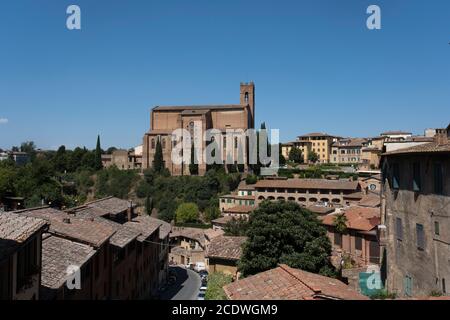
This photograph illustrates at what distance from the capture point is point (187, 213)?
6588 centimetres

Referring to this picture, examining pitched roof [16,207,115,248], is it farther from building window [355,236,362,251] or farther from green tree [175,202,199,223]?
green tree [175,202,199,223]

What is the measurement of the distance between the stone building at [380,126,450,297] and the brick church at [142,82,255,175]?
228 feet

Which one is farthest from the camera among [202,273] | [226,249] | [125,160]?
[125,160]

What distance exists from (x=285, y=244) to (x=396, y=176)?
24.6 feet

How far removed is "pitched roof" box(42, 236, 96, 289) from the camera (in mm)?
13523

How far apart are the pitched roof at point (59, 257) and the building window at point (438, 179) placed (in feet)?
45.0

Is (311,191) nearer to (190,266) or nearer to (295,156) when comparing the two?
(190,266)

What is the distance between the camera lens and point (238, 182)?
7756cm

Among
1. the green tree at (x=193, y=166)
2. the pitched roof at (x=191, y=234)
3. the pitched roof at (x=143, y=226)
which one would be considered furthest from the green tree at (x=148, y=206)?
the pitched roof at (x=143, y=226)

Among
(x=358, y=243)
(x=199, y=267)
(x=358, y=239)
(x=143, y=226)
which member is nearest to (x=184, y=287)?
(x=199, y=267)

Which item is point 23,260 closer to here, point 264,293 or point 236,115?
point 264,293
